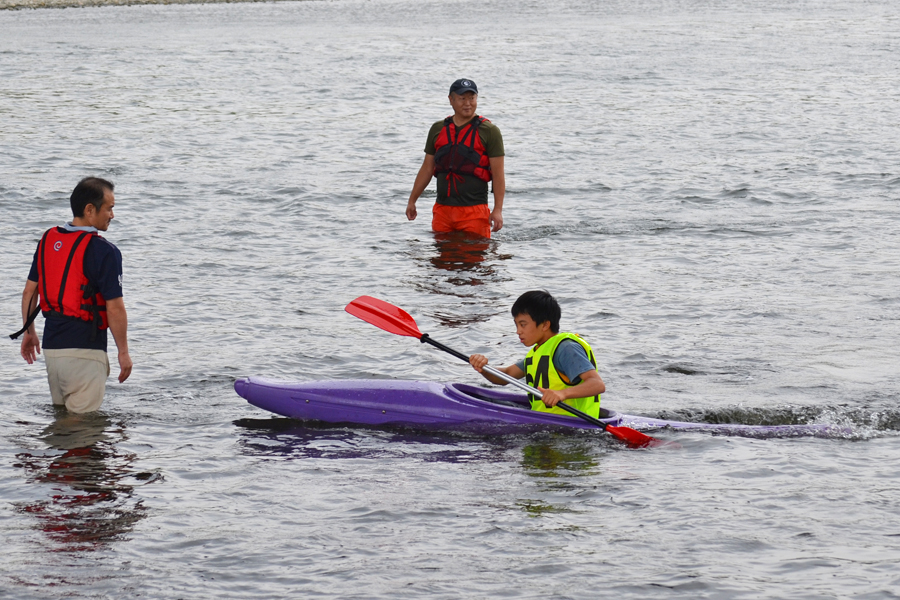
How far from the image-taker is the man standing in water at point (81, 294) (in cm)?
552

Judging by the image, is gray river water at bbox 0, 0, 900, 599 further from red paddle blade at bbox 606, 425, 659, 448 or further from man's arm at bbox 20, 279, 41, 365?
man's arm at bbox 20, 279, 41, 365

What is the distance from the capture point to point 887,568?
4.50m

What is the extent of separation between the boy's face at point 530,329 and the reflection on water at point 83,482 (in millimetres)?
2068

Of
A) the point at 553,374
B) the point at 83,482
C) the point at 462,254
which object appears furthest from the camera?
the point at 462,254

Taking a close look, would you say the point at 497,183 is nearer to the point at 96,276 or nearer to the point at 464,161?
the point at 464,161

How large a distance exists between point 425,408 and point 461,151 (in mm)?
3547

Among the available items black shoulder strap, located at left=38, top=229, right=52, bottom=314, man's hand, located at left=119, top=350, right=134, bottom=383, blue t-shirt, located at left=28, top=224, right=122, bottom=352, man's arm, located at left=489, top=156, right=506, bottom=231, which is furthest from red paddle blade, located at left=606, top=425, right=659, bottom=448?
man's arm, located at left=489, top=156, right=506, bottom=231

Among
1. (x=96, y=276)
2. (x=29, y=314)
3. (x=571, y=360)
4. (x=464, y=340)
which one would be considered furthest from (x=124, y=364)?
(x=464, y=340)

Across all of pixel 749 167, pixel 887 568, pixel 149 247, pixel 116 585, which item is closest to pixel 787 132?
pixel 749 167

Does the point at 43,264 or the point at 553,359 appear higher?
the point at 43,264

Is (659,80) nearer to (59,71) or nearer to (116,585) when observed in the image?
(59,71)

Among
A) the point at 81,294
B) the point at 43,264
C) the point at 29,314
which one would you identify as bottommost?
the point at 29,314

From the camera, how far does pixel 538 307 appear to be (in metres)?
5.82

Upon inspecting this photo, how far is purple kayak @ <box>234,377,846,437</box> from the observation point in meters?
6.12
